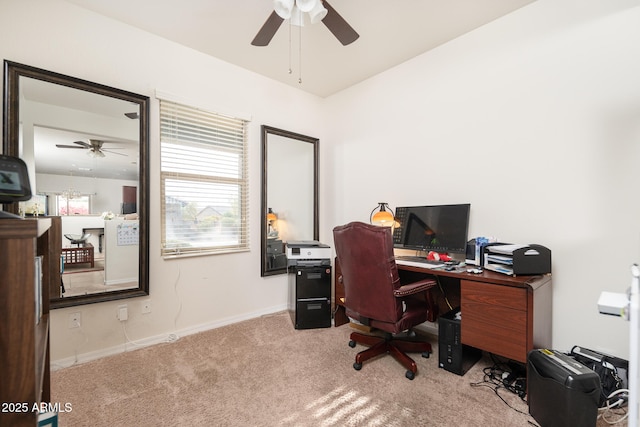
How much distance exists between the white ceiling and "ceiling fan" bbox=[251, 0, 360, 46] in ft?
1.09

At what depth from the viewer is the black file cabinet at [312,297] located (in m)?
2.80

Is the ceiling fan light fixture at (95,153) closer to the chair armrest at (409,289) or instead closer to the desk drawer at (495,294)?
the chair armrest at (409,289)

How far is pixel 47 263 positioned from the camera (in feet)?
3.94

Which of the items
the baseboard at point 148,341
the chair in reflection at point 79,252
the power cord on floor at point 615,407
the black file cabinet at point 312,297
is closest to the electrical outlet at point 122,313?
the baseboard at point 148,341

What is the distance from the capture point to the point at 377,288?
1931 millimetres

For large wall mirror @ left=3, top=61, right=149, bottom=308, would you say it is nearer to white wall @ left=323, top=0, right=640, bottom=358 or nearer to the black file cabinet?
the black file cabinet

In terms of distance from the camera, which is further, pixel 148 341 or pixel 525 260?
pixel 148 341

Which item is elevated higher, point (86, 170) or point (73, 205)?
point (86, 170)

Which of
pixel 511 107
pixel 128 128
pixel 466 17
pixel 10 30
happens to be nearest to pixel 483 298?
pixel 511 107

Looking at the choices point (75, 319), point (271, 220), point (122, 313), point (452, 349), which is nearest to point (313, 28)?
point (271, 220)

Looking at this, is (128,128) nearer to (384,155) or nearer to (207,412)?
(207,412)

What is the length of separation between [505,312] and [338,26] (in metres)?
2.16

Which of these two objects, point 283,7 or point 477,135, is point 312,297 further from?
point 283,7

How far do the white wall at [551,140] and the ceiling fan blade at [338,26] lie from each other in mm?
1125
